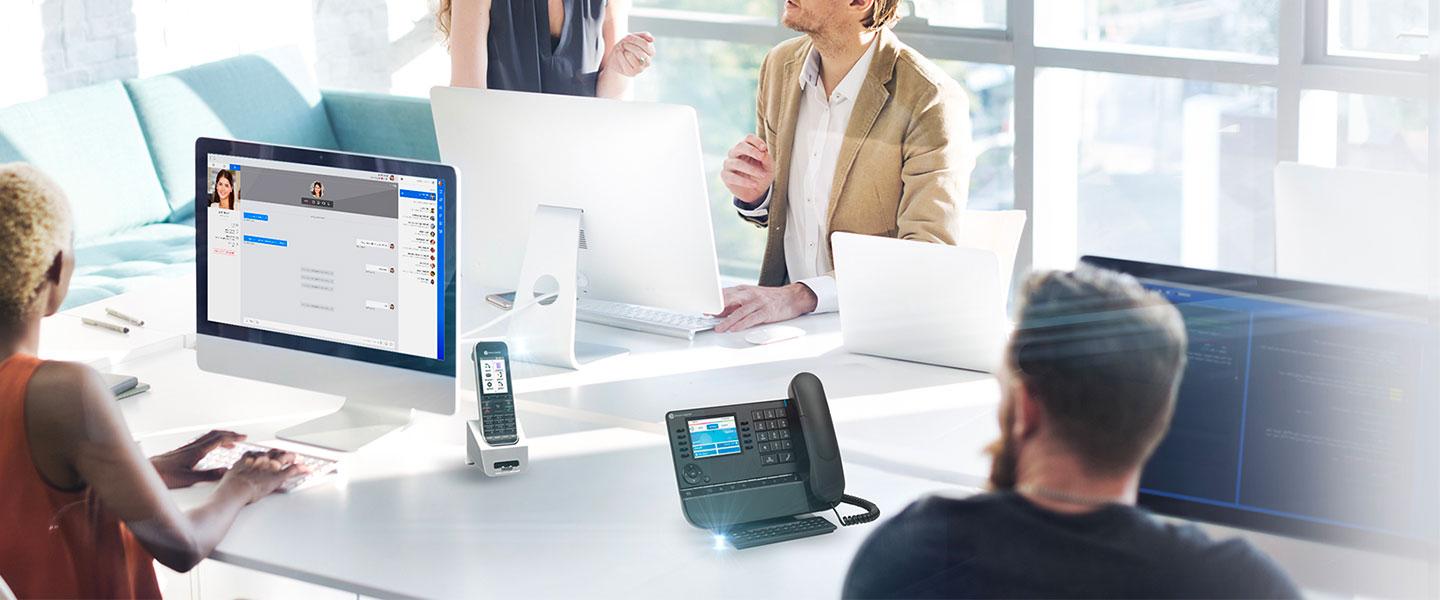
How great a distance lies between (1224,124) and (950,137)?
1.59m

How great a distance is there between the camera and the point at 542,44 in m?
3.56

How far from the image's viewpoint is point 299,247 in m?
1.90

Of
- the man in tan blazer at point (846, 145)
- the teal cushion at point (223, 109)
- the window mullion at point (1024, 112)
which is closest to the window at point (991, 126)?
the window mullion at point (1024, 112)

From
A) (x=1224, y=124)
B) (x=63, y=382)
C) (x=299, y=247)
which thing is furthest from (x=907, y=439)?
(x=1224, y=124)

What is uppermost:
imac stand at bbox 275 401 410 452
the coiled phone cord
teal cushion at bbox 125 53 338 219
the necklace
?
teal cushion at bbox 125 53 338 219

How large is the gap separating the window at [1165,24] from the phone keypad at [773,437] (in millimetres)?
2561

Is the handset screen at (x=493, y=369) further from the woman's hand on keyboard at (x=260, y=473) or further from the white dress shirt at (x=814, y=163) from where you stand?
the white dress shirt at (x=814, y=163)

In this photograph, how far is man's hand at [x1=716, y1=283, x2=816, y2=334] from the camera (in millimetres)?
2361

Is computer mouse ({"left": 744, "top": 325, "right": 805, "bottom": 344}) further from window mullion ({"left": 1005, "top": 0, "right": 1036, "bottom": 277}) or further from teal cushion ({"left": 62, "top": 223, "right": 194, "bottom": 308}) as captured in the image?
window mullion ({"left": 1005, "top": 0, "right": 1036, "bottom": 277})

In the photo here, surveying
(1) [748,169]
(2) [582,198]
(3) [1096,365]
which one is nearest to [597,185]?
(2) [582,198]

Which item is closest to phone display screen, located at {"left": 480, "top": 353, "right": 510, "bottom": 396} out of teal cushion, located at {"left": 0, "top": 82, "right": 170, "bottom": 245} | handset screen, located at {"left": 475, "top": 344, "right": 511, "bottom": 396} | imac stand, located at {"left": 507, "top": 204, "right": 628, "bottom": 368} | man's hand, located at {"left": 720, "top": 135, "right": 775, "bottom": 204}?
handset screen, located at {"left": 475, "top": 344, "right": 511, "bottom": 396}

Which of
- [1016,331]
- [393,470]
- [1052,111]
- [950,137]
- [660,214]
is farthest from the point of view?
[1052,111]

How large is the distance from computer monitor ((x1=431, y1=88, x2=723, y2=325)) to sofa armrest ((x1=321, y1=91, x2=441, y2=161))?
2.12 meters

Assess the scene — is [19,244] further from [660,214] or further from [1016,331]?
[1016,331]
